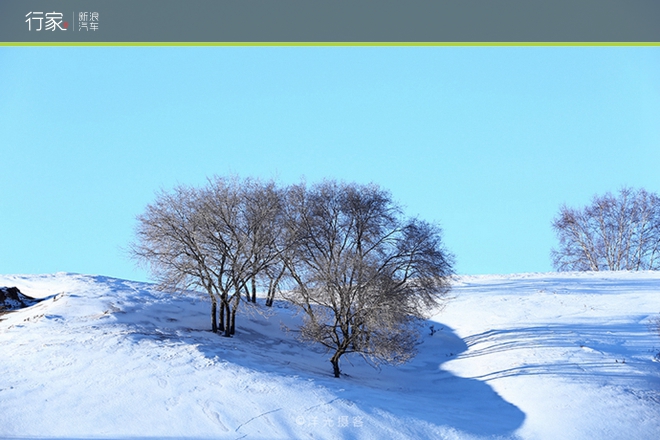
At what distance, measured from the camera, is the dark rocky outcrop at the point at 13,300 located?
29337 millimetres

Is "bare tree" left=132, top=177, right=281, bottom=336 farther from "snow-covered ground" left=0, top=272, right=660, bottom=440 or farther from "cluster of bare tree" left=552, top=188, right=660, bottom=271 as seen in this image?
"cluster of bare tree" left=552, top=188, right=660, bottom=271

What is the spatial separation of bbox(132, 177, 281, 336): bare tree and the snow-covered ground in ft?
6.88

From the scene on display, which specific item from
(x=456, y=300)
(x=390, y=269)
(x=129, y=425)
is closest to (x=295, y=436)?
(x=129, y=425)

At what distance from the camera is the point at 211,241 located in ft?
87.2

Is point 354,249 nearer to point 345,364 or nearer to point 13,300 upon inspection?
point 345,364

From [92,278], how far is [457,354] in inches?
803

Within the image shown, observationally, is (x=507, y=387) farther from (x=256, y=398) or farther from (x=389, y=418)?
(x=256, y=398)

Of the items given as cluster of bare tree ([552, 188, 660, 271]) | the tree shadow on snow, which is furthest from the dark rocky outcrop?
cluster of bare tree ([552, 188, 660, 271])

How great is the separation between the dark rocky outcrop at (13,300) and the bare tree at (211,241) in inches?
266

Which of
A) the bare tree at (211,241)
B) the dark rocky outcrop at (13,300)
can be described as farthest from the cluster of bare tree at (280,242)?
the dark rocky outcrop at (13,300)

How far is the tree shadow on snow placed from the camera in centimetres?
1752

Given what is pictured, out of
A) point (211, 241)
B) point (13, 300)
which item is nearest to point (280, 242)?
point (211, 241)

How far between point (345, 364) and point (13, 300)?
16258 mm

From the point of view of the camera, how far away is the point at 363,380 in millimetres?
23188
